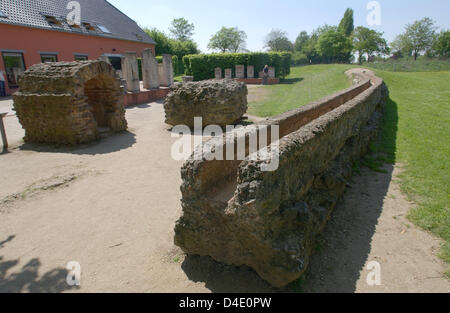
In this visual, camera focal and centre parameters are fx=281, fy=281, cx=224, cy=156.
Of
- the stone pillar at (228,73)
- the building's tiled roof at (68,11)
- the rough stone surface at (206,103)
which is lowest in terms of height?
the rough stone surface at (206,103)

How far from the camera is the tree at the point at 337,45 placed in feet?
144

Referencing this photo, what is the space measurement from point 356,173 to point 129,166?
17.6 feet

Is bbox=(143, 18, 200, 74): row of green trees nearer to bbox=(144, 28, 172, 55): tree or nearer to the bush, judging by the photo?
bbox=(144, 28, 172, 55): tree

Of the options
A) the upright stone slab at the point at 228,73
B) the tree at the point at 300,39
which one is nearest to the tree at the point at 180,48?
the upright stone slab at the point at 228,73

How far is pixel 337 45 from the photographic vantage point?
1705 inches

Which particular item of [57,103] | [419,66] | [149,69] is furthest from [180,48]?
[57,103]

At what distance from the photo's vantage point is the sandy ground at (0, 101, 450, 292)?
3186mm

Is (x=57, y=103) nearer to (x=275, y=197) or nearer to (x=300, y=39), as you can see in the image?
(x=275, y=197)

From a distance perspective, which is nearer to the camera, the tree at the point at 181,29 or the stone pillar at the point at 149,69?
the stone pillar at the point at 149,69

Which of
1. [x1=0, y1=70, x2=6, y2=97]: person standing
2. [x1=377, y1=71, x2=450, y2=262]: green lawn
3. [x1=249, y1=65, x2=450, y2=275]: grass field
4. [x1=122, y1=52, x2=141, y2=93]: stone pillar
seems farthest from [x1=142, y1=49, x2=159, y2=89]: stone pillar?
[x1=377, y1=71, x2=450, y2=262]: green lawn

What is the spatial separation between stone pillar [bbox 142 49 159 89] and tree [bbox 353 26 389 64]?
3760 centimetres

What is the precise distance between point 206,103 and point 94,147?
157 inches

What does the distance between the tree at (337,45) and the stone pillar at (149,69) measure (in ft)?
116

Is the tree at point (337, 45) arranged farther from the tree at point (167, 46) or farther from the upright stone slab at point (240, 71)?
the upright stone slab at point (240, 71)
